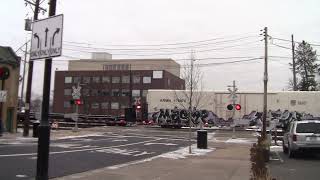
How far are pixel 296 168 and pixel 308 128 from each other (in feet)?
15.3

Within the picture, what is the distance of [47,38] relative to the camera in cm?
786

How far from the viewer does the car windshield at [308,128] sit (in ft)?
71.6

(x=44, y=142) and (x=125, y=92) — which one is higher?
(x=125, y=92)

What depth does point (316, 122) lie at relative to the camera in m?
22.1

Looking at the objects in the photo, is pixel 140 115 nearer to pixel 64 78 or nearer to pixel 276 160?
pixel 276 160

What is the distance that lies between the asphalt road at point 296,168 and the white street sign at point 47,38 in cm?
912

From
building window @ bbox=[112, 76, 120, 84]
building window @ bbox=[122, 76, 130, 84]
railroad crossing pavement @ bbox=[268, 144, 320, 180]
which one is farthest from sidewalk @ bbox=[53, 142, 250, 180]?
building window @ bbox=[112, 76, 120, 84]

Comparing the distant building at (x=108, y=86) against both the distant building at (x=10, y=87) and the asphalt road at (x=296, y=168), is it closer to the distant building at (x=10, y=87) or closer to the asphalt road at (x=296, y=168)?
the distant building at (x=10, y=87)

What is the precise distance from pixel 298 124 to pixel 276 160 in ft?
7.57

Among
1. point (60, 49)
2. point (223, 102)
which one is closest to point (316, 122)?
Answer: point (60, 49)

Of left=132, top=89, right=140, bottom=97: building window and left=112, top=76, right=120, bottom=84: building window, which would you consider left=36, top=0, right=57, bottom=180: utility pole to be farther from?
left=112, top=76, right=120, bottom=84: building window

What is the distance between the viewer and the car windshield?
2183 centimetres

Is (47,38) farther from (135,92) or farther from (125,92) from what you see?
(125,92)

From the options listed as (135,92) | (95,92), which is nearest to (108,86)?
(95,92)
